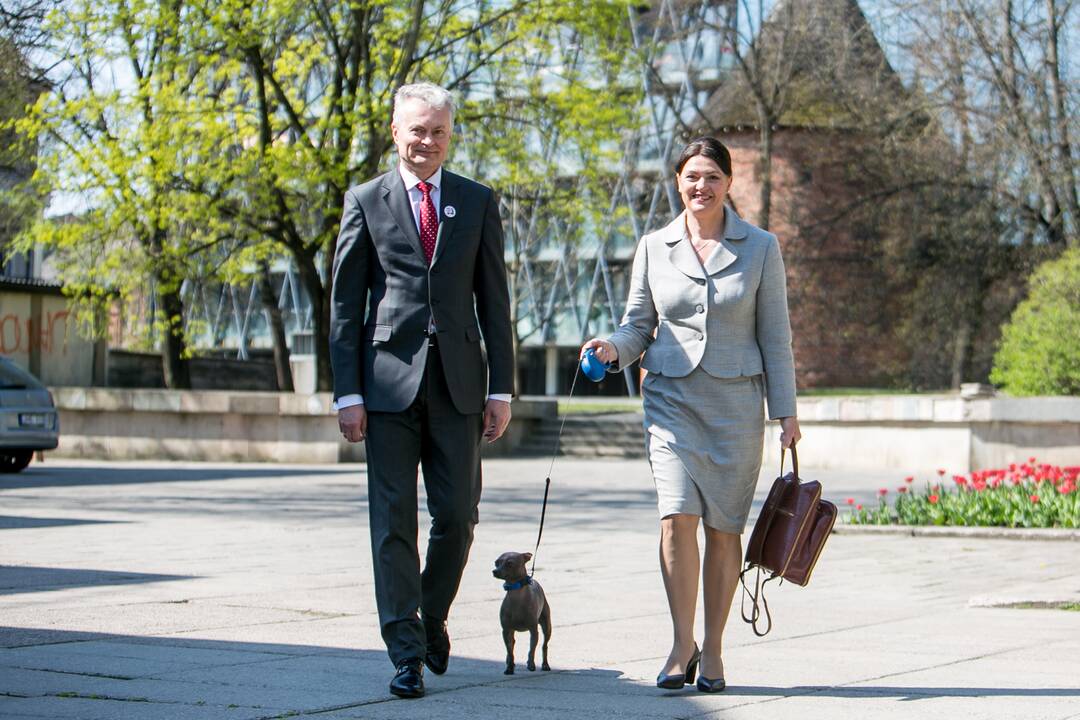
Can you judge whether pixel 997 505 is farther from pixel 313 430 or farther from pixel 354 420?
pixel 313 430

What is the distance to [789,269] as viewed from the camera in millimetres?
43875

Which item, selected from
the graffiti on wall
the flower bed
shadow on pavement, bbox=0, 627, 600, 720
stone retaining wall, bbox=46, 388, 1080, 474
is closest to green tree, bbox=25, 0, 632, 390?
the graffiti on wall

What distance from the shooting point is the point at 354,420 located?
5.46 m

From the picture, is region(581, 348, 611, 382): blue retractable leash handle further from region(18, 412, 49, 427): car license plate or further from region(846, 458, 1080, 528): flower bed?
region(18, 412, 49, 427): car license plate

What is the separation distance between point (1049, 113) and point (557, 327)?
112 ft

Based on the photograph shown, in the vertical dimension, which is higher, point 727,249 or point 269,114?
point 269,114

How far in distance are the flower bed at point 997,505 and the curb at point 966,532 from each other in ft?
0.57

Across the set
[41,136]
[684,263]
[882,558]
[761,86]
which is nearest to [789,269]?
[761,86]

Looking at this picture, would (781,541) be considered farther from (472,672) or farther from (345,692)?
(345,692)

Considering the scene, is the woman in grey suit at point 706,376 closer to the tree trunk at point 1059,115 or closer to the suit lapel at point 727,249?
the suit lapel at point 727,249

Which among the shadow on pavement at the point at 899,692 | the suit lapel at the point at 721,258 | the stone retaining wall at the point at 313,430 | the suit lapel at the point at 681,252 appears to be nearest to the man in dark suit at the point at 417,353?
the suit lapel at the point at 681,252

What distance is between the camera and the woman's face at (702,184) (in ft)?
18.9

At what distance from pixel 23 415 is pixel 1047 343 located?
1342cm

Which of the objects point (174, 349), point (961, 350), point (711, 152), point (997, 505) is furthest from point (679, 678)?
point (961, 350)
